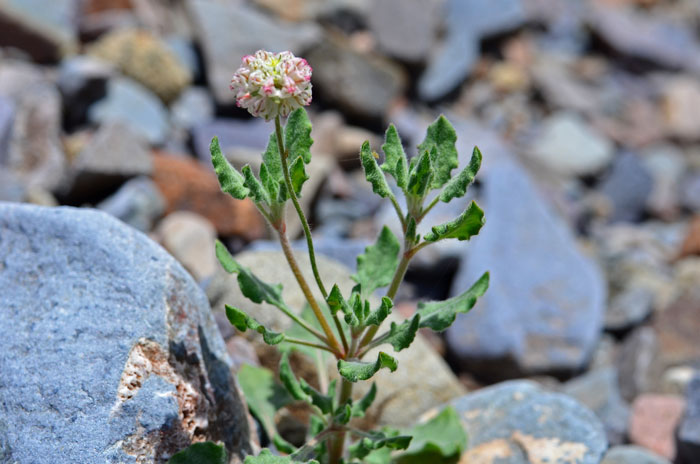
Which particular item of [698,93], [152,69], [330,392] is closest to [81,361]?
[330,392]

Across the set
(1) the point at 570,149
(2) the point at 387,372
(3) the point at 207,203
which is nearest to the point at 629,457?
(2) the point at 387,372

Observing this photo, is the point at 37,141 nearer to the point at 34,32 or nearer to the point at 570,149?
the point at 34,32

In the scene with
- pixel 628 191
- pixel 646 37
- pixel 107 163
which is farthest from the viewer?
pixel 646 37

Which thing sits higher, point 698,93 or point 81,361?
point 81,361

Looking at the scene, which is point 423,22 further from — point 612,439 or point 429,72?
point 612,439

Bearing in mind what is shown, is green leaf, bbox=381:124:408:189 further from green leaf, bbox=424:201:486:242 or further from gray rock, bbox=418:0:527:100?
gray rock, bbox=418:0:527:100

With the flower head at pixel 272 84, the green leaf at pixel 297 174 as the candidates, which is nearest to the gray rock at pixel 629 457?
the green leaf at pixel 297 174
